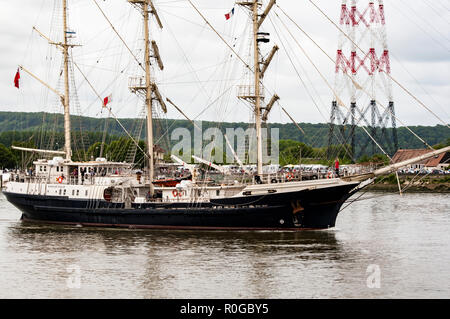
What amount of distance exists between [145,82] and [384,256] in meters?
27.5

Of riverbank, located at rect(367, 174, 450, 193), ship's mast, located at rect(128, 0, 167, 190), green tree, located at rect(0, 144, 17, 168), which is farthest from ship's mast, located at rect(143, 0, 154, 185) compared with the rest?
green tree, located at rect(0, 144, 17, 168)

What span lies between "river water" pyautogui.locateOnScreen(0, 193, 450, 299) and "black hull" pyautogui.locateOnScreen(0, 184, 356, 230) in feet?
3.19

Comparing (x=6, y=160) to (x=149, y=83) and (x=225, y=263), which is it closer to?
(x=149, y=83)

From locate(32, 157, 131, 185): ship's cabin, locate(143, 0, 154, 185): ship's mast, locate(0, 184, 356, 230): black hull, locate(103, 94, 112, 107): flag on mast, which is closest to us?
locate(0, 184, 356, 230): black hull

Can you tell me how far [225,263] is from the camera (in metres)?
39.2

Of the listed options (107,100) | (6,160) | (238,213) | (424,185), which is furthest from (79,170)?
(6,160)

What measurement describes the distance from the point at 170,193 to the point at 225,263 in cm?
1664

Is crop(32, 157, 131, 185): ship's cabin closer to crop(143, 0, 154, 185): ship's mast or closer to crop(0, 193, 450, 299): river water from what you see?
crop(143, 0, 154, 185): ship's mast

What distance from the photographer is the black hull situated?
165 feet

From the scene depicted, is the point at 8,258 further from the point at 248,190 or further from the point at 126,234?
the point at 248,190

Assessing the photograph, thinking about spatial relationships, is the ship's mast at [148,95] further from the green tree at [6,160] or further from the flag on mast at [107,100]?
the green tree at [6,160]

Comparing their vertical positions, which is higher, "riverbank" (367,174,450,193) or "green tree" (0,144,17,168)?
"green tree" (0,144,17,168)

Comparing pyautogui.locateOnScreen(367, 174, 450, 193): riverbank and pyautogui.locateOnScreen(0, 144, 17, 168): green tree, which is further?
pyautogui.locateOnScreen(0, 144, 17, 168): green tree

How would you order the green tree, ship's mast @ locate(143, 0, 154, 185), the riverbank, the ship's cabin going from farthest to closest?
the green tree → the riverbank → ship's mast @ locate(143, 0, 154, 185) → the ship's cabin
